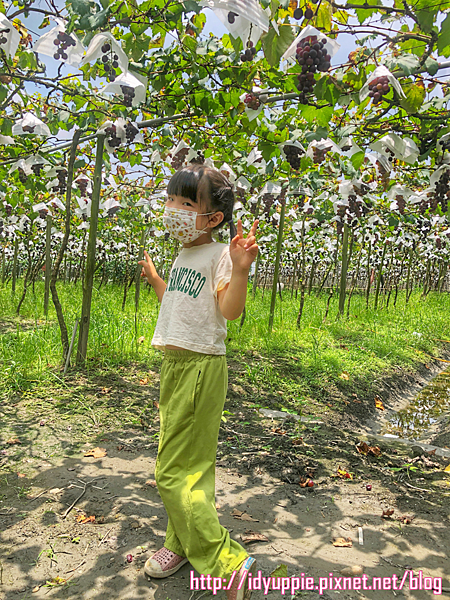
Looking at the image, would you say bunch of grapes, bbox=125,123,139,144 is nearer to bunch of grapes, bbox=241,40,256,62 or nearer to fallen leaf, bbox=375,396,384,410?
bunch of grapes, bbox=241,40,256,62

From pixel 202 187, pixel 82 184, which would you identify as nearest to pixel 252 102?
pixel 202 187

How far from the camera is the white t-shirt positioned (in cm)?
168

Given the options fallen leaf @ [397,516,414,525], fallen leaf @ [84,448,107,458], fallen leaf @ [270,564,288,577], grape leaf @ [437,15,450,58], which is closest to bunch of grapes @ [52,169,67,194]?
fallen leaf @ [84,448,107,458]

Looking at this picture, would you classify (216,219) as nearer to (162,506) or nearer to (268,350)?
(162,506)

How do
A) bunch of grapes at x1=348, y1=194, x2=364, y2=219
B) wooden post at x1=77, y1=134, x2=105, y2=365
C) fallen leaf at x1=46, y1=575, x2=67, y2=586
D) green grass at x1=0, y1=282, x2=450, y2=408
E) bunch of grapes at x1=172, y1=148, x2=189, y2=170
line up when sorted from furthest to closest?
bunch of grapes at x1=348, y1=194, x2=364, y2=219, green grass at x1=0, y1=282, x2=450, y2=408, wooden post at x1=77, y1=134, x2=105, y2=365, bunch of grapes at x1=172, y1=148, x2=189, y2=170, fallen leaf at x1=46, y1=575, x2=67, y2=586

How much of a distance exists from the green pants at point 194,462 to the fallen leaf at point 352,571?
1.63 ft

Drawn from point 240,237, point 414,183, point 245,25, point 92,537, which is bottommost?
point 92,537

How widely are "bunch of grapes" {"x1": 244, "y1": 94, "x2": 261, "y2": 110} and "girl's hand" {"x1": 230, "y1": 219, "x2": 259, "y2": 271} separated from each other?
5.85 feet

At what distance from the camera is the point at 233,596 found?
1.44 meters

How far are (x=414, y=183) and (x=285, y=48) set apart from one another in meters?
3.75

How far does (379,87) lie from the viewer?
1981 millimetres

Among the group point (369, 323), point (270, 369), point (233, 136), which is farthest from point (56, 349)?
point (369, 323)

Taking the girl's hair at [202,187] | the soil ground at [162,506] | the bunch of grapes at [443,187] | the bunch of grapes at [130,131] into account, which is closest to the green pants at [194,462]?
the soil ground at [162,506]

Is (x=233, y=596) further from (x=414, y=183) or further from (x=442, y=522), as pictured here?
(x=414, y=183)
